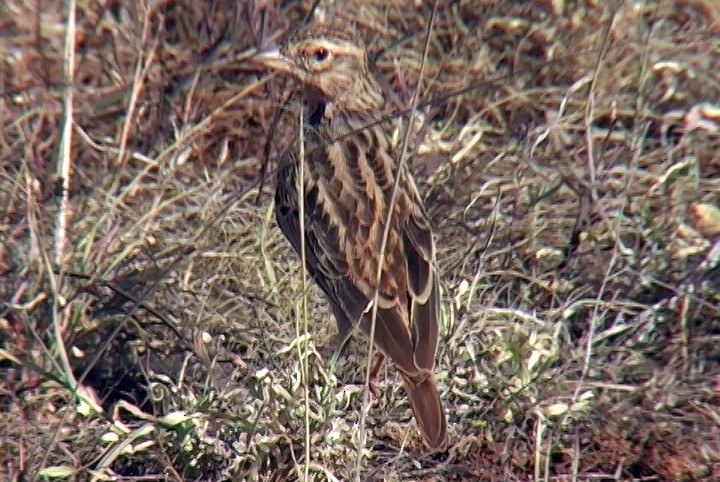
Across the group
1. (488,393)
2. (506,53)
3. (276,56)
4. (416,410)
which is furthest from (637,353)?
(506,53)

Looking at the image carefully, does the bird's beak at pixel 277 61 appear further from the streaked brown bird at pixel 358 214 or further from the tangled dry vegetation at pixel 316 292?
the tangled dry vegetation at pixel 316 292

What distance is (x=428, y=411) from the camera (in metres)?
5.14

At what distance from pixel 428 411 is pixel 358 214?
1.11 metres

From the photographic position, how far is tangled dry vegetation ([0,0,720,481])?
533cm

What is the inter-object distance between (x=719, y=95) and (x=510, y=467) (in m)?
2.97

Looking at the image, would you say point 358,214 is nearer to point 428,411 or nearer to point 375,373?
point 375,373

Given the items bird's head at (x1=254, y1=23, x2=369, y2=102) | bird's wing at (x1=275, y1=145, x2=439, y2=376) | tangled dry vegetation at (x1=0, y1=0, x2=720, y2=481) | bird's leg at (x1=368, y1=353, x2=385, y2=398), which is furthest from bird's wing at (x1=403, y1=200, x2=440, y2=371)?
bird's head at (x1=254, y1=23, x2=369, y2=102)

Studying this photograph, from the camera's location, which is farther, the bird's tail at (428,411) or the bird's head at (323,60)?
the bird's head at (323,60)

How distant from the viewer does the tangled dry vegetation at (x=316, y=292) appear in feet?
17.5

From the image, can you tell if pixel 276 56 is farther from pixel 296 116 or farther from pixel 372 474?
pixel 372 474

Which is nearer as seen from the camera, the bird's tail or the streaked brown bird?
the bird's tail

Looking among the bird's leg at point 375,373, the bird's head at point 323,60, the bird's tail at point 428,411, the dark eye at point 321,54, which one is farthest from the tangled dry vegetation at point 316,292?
the dark eye at point 321,54

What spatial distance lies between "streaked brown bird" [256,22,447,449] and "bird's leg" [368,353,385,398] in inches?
7.8

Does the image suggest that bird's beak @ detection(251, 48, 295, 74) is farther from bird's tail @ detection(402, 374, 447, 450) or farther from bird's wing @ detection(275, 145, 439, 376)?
bird's tail @ detection(402, 374, 447, 450)
